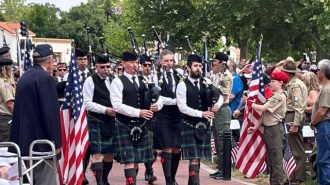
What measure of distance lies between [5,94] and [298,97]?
4.46 m

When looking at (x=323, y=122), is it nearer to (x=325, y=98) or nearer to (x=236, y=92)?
(x=325, y=98)

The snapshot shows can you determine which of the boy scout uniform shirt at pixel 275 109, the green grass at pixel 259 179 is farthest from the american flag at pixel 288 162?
the boy scout uniform shirt at pixel 275 109

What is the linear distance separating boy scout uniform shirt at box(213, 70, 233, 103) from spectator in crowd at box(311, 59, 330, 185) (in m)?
3.54

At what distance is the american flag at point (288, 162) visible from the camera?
1159cm

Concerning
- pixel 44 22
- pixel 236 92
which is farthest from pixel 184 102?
pixel 44 22

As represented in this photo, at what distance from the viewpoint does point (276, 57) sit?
3838 cm

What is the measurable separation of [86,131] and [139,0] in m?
31.2

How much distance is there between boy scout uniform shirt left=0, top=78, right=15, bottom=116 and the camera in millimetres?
9602

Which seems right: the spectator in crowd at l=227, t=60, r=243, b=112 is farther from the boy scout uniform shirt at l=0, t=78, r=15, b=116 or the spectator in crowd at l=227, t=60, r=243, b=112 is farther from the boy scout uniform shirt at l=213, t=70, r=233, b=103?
the boy scout uniform shirt at l=0, t=78, r=15, b=116

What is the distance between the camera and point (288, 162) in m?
12.0

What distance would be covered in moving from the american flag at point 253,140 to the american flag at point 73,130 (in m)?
2.66

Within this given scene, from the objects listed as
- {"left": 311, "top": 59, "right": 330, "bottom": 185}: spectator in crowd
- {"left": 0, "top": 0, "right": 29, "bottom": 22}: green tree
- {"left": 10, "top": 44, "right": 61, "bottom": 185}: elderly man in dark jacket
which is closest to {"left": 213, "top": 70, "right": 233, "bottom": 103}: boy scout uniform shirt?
{"left": 311, "top": 59, "right": 330, "bottom": 185}: spectator in crowd

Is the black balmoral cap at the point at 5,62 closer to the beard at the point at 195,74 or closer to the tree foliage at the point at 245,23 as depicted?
the beard at the point at 195,74

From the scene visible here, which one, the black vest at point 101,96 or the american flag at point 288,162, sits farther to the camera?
the american flag at point 288,162
